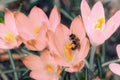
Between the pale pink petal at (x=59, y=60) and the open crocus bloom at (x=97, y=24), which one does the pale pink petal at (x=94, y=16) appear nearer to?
the open crocus bloom at (x=97, y=24)

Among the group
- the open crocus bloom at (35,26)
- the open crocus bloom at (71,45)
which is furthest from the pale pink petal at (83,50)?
the open crocus bloom at (35,26)

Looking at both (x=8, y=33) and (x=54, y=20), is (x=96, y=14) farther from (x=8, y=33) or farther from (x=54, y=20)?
(x=8, y=33)

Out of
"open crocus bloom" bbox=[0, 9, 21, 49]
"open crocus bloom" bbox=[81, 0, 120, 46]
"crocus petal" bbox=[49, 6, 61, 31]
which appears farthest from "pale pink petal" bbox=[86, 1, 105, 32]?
"open crocus bloom" bbox=[0, 9, 21, 49]

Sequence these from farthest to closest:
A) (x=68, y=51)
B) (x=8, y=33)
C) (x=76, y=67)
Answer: (x=8, y=33) < (x=68, y=51) < (x=76, y=67)

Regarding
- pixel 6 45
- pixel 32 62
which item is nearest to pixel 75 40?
pixel 32 62

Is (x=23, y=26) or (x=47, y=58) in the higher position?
(x=23, y=26)

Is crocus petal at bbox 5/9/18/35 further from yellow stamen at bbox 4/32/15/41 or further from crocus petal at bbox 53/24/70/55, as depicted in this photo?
crocus petal at bbox 53/24/70/55
